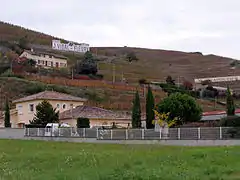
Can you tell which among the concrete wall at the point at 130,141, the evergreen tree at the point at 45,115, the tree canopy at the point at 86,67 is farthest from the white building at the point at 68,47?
the concrete wall at the point at 130,141

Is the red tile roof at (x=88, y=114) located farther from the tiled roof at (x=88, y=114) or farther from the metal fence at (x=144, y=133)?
the metal fence at (x=144, y=133)

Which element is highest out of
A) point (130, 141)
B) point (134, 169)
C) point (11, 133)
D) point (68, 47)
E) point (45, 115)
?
point (68, 47)

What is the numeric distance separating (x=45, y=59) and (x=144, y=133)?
9347cm

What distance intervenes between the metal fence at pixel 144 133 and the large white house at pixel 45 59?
76520 millimetres

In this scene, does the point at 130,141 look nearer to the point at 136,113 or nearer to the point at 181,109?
the point at 181,109

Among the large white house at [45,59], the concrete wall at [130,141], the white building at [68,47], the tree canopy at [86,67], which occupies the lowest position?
the concrete wall at [130,141]

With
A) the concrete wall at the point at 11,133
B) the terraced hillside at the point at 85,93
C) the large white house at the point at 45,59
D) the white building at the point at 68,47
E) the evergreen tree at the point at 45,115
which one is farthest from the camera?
the white building at the point at 68,47

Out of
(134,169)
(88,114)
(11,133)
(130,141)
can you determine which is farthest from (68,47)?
(134,169)

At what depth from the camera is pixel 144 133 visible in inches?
1554

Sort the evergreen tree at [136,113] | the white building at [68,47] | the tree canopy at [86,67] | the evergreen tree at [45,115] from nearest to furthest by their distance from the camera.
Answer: the evergreen tree at [136,113] → the evergreen tree at [45,115] → the tree canopy at [86,67] → the white building at [68,47]

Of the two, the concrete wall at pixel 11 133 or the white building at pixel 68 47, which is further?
the white building at pixel 68 47

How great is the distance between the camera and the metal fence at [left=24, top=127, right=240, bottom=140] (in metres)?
34.9

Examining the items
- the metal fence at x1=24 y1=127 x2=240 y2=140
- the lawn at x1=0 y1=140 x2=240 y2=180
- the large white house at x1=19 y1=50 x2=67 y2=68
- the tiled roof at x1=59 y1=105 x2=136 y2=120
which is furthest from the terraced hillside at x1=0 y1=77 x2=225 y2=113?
the lawn at x1=0 y1=140 x2=240 y2=180

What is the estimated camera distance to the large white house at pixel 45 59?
4914 inches
